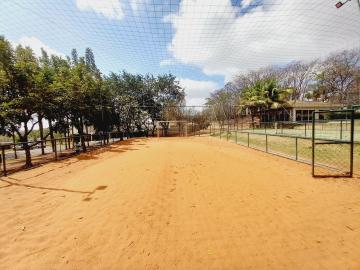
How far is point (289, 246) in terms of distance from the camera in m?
2.75

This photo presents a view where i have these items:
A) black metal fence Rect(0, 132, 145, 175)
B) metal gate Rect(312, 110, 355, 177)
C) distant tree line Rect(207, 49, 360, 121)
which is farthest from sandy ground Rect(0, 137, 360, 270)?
distant tree line Rect(207, 49, 360, 121)

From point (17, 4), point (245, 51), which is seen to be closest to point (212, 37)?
point (245, 51)

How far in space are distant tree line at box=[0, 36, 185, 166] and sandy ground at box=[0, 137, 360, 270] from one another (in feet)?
18.3

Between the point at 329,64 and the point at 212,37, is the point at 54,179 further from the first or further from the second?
the point at 329,64

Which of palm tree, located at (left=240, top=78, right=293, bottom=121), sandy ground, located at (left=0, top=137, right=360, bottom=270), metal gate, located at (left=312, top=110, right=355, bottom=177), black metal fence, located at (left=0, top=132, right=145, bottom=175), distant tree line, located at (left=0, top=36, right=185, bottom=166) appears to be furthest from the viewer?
palm tree, located at (left=240, top=78, right=293, bottom=121)

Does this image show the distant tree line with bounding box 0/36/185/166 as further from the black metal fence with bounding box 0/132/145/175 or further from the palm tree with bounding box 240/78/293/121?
the palm tree with bounding box 240/78/293/121

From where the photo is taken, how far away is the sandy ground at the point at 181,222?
2.56 m

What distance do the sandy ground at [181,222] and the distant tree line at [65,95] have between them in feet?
18.3

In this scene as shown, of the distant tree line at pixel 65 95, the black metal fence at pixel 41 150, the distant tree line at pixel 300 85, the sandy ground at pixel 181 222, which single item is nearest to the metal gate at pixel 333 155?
the sandy ground at pixel 181 222

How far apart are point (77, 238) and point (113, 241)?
54 centimetres

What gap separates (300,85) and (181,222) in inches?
1760

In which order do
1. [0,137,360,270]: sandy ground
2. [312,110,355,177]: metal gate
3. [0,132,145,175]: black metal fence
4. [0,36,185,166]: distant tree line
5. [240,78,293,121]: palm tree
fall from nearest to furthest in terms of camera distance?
1. [0,137,360,270]: sandy ground
2. [312,110,355,177]: metal gate
3. [0,132,145,175]: black metal fence
4. [0,36,185,166]: distant tree line
5. [240,78,293,121]: palm tree

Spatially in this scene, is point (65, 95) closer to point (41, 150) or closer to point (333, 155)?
point (41, 150)

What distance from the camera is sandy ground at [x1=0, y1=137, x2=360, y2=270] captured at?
2.56 m
